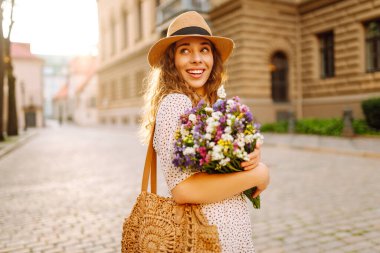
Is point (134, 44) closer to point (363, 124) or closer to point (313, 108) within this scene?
point (313, 108)

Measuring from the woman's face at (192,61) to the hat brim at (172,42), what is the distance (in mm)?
50

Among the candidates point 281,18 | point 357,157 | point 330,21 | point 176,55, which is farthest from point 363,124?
point 176,55

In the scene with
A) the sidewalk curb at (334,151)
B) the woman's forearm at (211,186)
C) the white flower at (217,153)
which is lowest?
the sidewalk curb at (334,151)

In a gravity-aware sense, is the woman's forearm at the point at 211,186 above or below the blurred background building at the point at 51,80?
below

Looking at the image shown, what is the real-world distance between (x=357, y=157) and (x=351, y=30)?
10704mm

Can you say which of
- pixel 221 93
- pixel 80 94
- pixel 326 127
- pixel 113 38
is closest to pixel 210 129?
pixel 221 93

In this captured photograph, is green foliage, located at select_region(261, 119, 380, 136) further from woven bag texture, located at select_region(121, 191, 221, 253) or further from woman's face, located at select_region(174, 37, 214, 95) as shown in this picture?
woven bag texture, located at select_region(121, 191, 221, 253)

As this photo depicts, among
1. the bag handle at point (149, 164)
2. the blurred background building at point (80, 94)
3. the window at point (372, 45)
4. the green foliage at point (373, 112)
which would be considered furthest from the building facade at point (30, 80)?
the bag handle at point (149, 164)

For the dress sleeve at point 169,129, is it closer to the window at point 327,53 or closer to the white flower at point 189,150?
the white flower at point 189,150

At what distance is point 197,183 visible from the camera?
5.67 ft

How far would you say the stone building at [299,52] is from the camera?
1909cm

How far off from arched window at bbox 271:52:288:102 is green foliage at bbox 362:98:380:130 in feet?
24.8

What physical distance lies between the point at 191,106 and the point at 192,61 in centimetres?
31

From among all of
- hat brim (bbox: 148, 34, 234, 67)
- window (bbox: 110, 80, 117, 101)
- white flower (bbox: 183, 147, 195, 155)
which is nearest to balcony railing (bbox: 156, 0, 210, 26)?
window (bbox: 110, 80, 117, 101)
